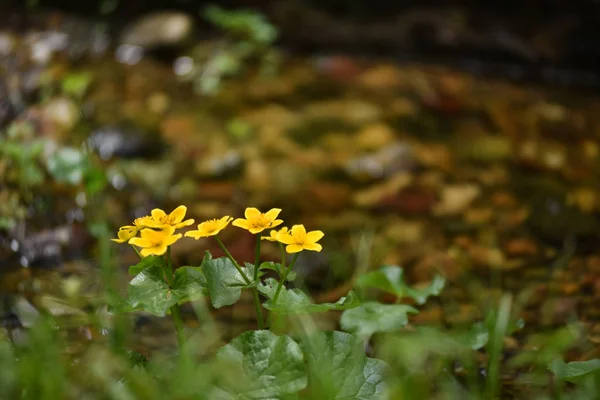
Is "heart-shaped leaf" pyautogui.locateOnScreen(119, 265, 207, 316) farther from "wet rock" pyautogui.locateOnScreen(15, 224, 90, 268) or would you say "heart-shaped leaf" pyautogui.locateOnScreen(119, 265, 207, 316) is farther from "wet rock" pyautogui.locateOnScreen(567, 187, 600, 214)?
"wet rock" pyautogui.locateOnScreen(567, 187, 600, 214)

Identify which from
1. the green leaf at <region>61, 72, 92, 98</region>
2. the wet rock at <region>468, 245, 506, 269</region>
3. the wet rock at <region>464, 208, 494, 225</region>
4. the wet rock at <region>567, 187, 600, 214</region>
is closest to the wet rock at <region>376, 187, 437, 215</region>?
the wet rock at <region>464, 208, 494, 225</region>

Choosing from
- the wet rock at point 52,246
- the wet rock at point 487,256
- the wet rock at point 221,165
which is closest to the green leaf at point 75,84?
the wet rock at point 221,165

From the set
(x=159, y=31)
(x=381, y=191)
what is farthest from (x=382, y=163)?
(x=159, y=31)

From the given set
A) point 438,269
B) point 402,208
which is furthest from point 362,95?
point 438,269

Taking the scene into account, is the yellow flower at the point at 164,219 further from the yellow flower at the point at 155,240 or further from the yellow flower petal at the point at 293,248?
the yellow flower petal at the point at 293,248

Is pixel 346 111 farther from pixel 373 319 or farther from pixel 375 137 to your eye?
pixel 373 319

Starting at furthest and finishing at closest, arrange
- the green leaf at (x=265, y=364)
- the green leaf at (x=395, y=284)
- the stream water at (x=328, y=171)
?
1. the stream water at (x=328, y=171)
2. the green leaf at (x=395, y=284)
3. the green leaf at (x=265, y=364)

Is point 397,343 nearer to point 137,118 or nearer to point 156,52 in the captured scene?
point 137,118
